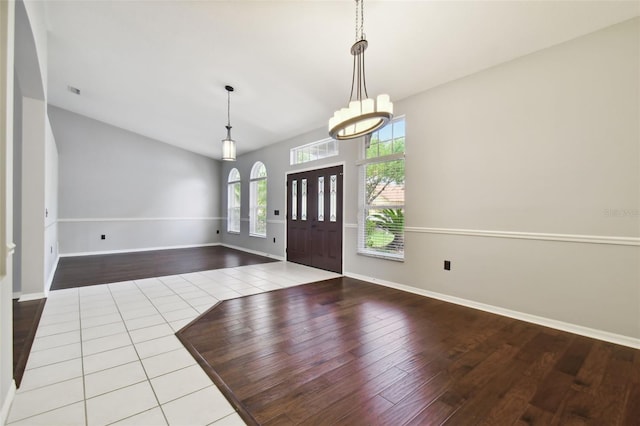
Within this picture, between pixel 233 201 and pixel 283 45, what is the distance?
6103mm

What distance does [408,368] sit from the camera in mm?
2010

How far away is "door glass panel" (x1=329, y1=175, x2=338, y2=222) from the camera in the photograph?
5145 millimetres

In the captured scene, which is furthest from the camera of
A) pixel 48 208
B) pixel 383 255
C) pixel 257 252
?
pixel 257 252

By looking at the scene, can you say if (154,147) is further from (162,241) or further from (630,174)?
(630,174)

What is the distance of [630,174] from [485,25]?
1865mm

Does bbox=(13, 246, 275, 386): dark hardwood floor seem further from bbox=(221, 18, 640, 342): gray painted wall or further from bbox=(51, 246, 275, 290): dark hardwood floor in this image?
bbox=(221, 18, 640, 342): gray painted wall

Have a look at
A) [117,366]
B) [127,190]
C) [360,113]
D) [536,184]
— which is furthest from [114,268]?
[536,184]

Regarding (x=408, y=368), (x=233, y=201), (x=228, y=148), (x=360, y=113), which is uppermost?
(x=228, y=148)

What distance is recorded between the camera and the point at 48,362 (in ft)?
6.67

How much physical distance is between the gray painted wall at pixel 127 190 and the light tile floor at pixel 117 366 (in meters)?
3.86

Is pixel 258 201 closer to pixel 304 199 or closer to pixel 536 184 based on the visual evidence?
pixel 304 199

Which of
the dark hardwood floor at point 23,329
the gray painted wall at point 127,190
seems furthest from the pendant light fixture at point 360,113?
the gray painted wall at point 127,190

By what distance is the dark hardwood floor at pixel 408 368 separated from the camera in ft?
5.16

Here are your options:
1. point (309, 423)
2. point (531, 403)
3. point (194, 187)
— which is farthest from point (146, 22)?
point (194, 187)
